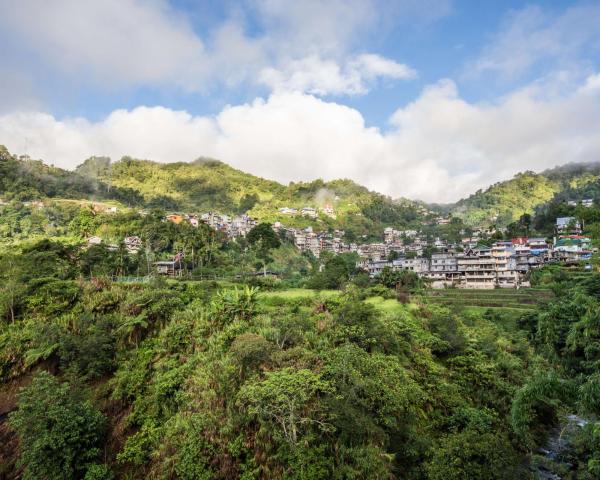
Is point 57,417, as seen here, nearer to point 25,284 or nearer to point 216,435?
point 216,435

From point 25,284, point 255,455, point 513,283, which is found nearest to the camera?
point 255,455

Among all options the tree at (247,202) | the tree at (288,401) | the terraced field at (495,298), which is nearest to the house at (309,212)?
the tree at (247,202)

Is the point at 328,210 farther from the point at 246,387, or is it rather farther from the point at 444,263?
the point at 246,387

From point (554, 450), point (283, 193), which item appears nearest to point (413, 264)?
point (554, 450)

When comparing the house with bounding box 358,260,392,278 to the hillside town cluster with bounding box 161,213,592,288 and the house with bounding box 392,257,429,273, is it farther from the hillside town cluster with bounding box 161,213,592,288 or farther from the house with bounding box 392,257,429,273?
the house with bounding box 392,257,429,273

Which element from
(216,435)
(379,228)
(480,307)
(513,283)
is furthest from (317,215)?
(216,435)

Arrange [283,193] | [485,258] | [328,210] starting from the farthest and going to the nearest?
[283,193] < [328,210] < [485,258]
